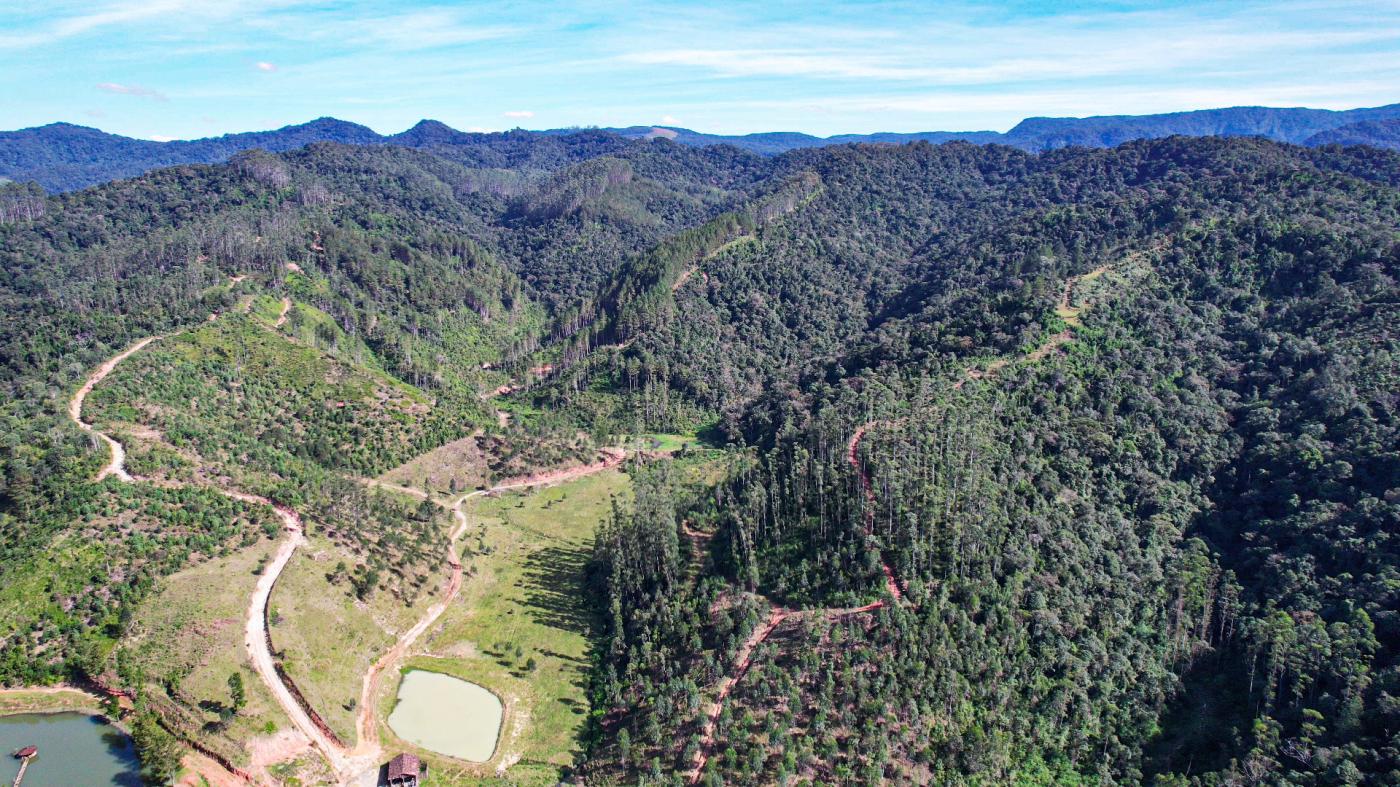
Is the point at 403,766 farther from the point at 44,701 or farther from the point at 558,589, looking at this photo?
the point at 558,589

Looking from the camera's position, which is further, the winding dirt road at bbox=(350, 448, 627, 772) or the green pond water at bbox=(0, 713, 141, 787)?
the winding dirt road at bbox=(350, 448, 627, 772)

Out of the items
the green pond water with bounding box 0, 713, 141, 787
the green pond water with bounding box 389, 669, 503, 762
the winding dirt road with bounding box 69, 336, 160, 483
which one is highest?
the winding dirt road with bounding box 69, 336, 160, 483

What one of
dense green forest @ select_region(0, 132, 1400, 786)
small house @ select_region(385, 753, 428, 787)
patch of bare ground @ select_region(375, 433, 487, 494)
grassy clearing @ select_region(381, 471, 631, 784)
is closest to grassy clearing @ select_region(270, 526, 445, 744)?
grassy clearing @ select_region(381, 471, 631, 784)

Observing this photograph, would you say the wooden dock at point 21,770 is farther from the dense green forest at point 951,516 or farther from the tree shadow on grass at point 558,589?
the tree shadow on grass at point 558,589

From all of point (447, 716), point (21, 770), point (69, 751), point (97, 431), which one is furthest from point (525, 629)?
point (97, 431)

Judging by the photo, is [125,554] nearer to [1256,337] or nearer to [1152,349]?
[1152,349]

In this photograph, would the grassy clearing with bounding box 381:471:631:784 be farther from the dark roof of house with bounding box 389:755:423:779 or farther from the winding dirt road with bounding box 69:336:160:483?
the winding dirt road with bounding box 69:336:160:483
